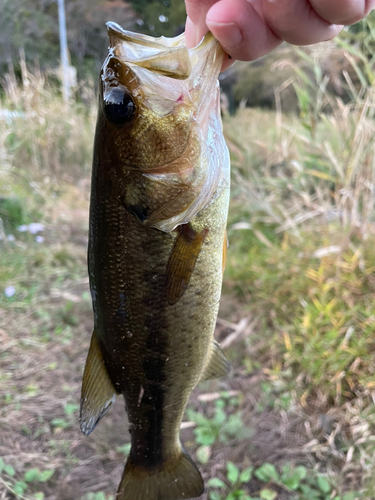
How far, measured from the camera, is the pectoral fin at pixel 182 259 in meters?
0.92

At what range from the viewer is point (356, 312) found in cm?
232

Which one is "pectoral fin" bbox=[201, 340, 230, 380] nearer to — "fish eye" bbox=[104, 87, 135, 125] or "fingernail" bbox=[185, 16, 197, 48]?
"fish eye" bbox=[104, 87, 135, 125]

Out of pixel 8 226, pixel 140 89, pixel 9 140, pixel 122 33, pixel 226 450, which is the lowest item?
pixel 226 450

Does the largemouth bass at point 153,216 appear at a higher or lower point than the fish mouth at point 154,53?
lower

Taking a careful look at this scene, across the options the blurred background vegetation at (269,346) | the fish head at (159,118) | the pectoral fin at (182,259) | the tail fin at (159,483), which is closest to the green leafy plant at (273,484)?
the blurred background vegetation at (269,346)

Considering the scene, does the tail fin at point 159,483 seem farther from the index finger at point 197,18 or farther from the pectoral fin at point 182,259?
the index finger at point 197,18

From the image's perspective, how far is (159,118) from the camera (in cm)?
87

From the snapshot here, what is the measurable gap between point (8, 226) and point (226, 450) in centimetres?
315

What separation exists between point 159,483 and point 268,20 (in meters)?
1.41

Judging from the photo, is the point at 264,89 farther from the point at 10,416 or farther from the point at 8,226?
the point at 10,416

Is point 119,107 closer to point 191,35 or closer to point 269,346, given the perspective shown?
point 191,35

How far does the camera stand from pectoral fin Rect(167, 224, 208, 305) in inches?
36.0

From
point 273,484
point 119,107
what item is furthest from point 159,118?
point 273,484

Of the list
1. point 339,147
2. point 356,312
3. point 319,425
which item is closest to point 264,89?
point 339,147
